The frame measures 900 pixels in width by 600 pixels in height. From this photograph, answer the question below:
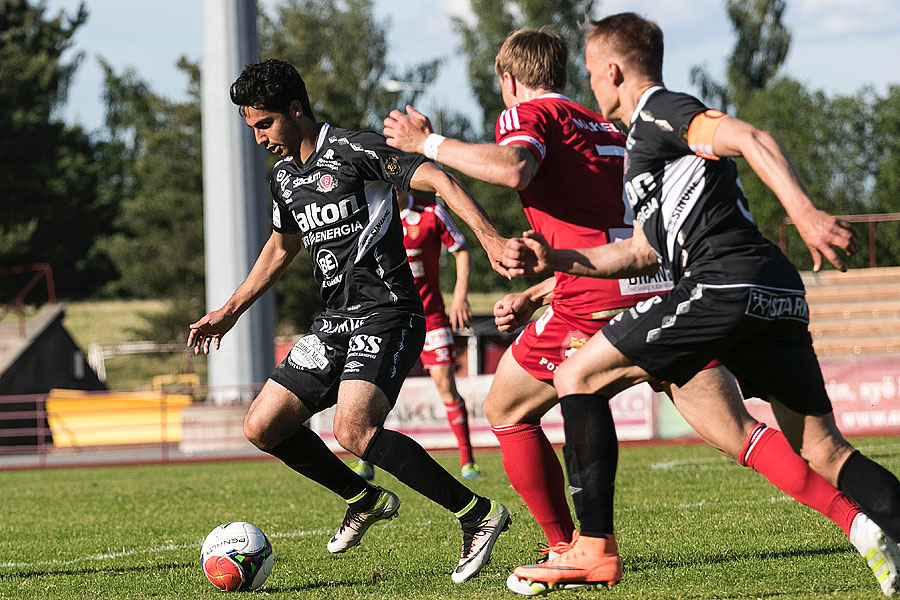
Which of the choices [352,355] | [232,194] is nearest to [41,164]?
[232,194]

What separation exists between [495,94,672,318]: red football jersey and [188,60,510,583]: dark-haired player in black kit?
0.64 m

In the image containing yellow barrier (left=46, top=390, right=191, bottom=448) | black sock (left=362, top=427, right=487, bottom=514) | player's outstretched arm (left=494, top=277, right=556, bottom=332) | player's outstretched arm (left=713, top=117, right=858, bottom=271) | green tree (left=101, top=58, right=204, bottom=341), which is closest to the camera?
player's outstretched arm (left=713, top=117, right=858, bottom=271)

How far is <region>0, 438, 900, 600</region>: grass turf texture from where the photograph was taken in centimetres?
507

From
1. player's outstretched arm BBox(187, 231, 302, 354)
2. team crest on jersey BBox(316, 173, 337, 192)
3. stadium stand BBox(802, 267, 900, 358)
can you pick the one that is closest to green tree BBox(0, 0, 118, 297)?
stadium stand BBox(802, 267, 900, 358)

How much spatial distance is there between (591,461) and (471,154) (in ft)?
4.12

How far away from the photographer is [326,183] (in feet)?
19.0

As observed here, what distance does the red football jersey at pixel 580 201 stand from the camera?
504 cm

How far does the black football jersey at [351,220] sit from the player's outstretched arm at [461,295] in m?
4.00

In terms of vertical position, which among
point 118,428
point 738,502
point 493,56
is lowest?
point 118,428

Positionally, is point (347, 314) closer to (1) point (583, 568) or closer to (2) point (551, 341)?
(2) point (551, 341)

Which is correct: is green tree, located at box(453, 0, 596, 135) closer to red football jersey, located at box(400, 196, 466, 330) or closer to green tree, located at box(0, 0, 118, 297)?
green tree, located at box(0, 0, 118, 297)

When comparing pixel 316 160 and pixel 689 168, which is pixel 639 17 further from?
pixel 316 160

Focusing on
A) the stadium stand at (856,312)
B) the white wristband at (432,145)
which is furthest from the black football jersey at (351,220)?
the stadium stand at (856,312)

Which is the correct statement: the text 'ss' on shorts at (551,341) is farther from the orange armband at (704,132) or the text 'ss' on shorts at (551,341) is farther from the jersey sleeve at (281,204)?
the jersey sleeve at (281,204)
